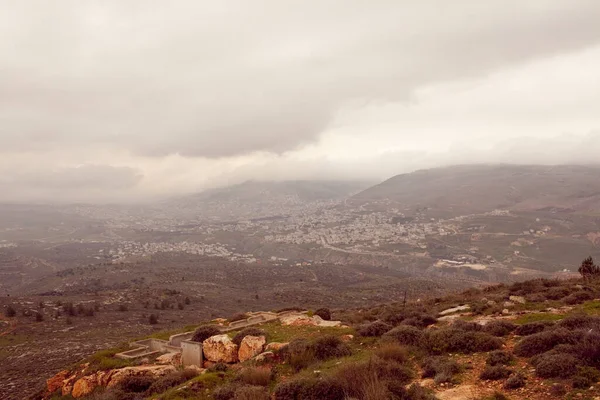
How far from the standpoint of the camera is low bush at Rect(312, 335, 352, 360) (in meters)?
15.5

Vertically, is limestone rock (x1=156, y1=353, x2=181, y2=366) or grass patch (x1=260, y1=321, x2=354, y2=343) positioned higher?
grass patch (x1=260, y1=321, x2=354, y2=343)

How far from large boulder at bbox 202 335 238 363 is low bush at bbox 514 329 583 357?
40.8 ft

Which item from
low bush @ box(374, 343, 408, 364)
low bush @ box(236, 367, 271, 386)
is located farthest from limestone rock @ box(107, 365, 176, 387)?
low bush @ box(374, 343, 408, 364)

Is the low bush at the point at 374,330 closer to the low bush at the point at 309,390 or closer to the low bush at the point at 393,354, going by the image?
the low bush at the point at 393,354

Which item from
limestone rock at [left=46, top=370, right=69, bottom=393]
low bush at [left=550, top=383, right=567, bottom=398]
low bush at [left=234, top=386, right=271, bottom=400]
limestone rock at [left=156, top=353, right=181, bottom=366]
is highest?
low bush at [left=550, top=383, right=567, bottom=398]

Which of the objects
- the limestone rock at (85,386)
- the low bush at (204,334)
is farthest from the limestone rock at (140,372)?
the low bush at (204,334)

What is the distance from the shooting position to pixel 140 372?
19.5 m

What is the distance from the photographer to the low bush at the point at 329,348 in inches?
609

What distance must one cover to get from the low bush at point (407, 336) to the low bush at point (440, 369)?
2122 millimetres

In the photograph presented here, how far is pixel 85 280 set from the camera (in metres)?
113

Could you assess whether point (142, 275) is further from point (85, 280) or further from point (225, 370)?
point (225, 370)

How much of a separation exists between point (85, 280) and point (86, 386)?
10384 centimetres

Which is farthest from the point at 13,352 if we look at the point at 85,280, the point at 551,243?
the point at 551,243

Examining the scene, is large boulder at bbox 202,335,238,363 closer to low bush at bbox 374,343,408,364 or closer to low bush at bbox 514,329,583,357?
low bush at bbox 374,343,408,364
